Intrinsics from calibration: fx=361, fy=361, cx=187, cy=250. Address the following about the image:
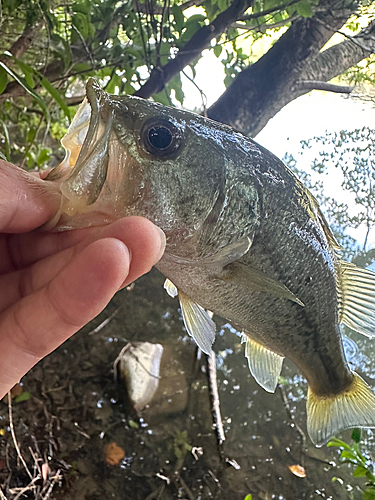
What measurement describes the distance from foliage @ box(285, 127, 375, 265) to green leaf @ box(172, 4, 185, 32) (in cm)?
48

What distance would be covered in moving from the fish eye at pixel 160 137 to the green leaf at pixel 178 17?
703mm

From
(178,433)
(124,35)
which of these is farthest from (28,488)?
(124,35)

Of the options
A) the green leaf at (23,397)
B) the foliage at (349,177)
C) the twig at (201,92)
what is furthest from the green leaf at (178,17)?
the green leaf at (23,397)

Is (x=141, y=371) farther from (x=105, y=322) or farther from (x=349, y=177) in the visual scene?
(x=349, y=177)

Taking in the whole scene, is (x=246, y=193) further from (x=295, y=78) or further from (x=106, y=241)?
(x=295, y=78)

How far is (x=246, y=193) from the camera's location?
0.53 m

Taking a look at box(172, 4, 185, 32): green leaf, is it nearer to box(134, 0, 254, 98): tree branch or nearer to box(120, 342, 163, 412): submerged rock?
box(134, 0, 254, 98): tree branch

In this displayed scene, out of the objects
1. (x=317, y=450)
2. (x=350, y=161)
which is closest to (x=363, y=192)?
(x=350, y=161)

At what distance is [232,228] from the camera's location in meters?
0.52

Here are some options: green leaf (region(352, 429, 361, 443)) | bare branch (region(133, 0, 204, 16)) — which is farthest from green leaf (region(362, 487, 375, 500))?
bare branch (region(133, 0, 204, 16))

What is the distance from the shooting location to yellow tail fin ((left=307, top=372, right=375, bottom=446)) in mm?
695

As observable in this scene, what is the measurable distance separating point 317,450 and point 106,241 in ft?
3.75

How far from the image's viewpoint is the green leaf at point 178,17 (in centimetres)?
99

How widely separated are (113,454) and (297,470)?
1.97 ft
